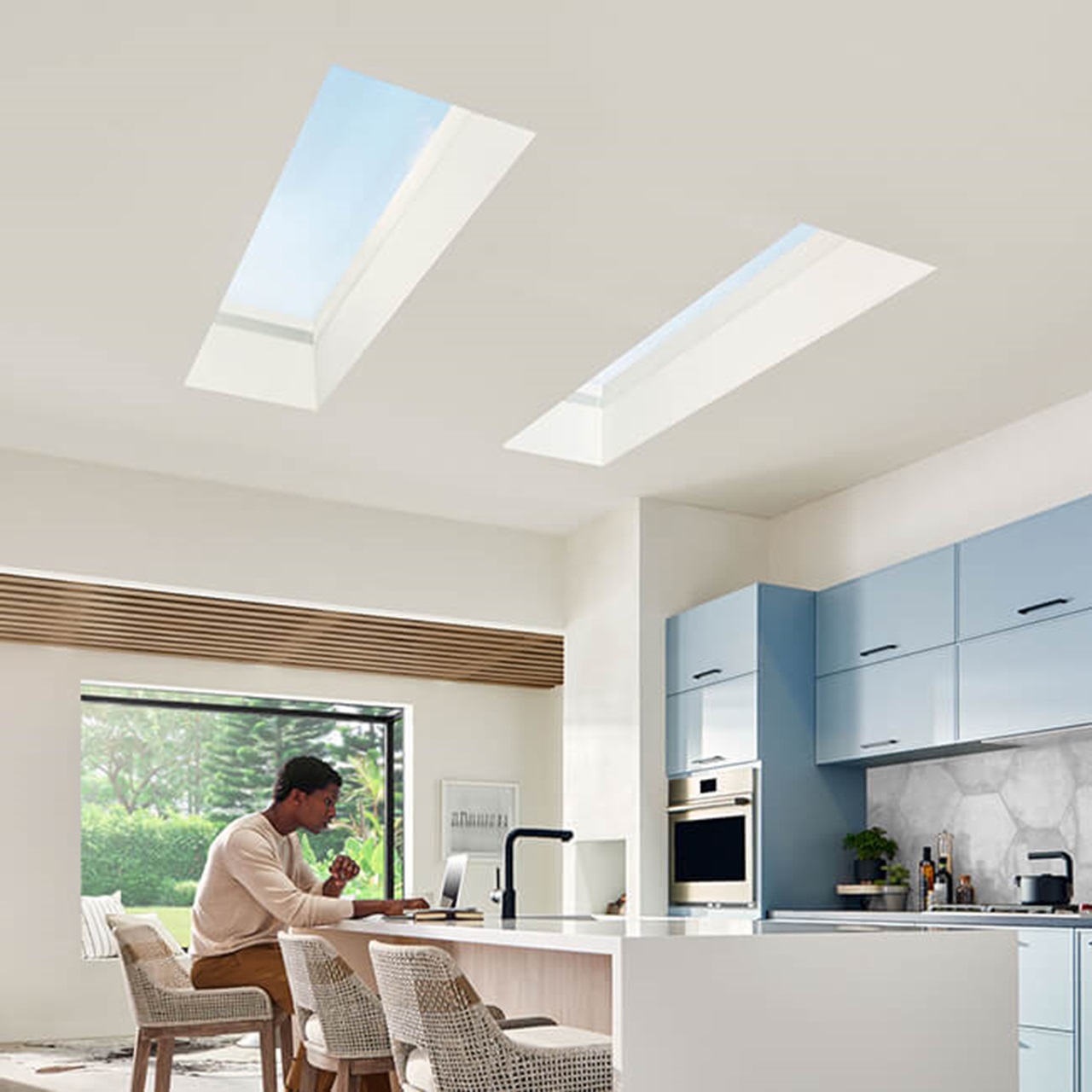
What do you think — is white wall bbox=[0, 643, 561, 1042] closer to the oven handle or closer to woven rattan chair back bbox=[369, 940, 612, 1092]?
the oven handle

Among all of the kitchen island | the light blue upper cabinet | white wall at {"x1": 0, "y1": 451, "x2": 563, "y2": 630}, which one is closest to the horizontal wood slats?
white wall at {"x1": 0, "y1": 451, "x2": 563, "y2": 630}

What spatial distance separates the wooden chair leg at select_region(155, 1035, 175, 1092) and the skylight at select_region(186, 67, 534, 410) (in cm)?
232

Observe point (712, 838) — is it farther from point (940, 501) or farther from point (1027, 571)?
point (1027, 571)

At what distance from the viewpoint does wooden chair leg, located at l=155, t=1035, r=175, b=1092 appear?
4.16 meters

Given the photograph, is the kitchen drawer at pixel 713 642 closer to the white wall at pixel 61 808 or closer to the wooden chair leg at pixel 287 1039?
the wooden chair leg at pixel 287 1039

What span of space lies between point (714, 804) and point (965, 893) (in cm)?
116

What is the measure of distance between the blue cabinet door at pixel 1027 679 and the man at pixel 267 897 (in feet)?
6.90

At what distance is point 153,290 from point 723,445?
240 centimetres

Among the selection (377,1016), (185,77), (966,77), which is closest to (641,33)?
(966,77)

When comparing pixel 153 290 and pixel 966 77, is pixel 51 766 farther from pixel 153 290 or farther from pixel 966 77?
pixel 966 77

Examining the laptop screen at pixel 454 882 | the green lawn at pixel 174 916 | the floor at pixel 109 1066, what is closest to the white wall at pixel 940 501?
the laptop screen at pixel 454 882

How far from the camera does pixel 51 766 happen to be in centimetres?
830

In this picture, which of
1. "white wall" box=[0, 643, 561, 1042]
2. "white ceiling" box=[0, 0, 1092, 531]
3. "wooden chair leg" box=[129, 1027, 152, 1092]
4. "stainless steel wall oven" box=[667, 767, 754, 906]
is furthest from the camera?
"white wall" box=[0, 643, 561, 1042]

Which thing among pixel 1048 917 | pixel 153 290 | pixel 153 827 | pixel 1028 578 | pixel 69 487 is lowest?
pixel 153 827
